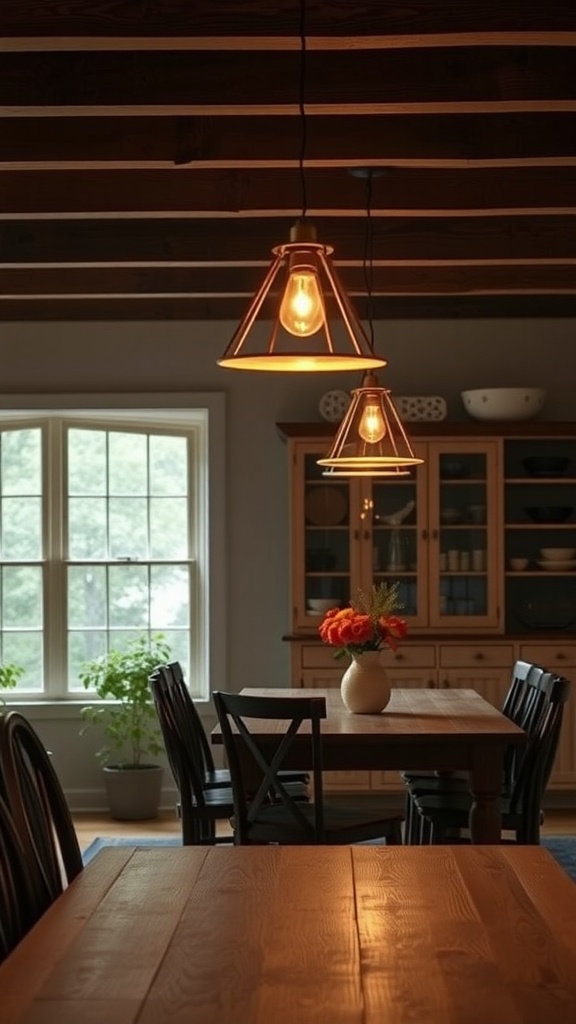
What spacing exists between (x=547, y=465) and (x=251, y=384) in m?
1.57

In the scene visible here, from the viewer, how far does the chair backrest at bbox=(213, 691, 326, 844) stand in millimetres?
4148

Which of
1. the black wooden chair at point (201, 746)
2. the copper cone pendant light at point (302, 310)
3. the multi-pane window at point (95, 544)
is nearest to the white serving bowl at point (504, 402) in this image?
the multi-pane window at point (95, 544)

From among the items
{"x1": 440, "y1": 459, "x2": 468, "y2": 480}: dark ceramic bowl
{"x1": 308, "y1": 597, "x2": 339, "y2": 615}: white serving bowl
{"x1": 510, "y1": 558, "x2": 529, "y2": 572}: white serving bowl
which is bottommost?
{"x1": 308, "y1": 597, "x2": 339, "y2": 615}: white serving bowl

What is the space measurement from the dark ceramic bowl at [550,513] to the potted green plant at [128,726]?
6.60 feet

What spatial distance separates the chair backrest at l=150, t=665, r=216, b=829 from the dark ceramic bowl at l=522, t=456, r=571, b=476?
266 centimetres

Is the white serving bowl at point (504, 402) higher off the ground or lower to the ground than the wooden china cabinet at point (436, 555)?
higher

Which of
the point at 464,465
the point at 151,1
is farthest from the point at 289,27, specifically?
the point at 464,465

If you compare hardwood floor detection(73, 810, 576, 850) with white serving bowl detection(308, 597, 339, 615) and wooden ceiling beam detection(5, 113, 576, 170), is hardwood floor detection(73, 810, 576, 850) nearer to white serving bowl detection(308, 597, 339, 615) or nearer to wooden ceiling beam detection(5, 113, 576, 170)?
white serving bowl detection(308, 597, 339, 615)

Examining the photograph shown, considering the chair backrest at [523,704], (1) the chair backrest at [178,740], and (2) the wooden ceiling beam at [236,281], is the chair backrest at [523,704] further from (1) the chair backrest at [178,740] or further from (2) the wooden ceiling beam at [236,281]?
(2) the wooden ceiling beam at [236,281]

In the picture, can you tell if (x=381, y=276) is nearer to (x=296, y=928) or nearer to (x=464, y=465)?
(x=464, y=465)


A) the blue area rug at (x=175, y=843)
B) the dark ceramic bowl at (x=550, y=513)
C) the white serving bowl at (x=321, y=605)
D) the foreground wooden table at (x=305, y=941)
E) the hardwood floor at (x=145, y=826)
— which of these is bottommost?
the hardwood floor at (x=145, y=826)

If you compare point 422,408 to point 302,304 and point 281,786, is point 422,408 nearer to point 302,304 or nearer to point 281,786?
point 281,786

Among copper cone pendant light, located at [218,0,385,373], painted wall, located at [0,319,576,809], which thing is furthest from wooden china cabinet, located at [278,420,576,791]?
copper cone pendant light, located at [218,0,385,373]

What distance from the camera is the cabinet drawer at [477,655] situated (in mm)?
7059
